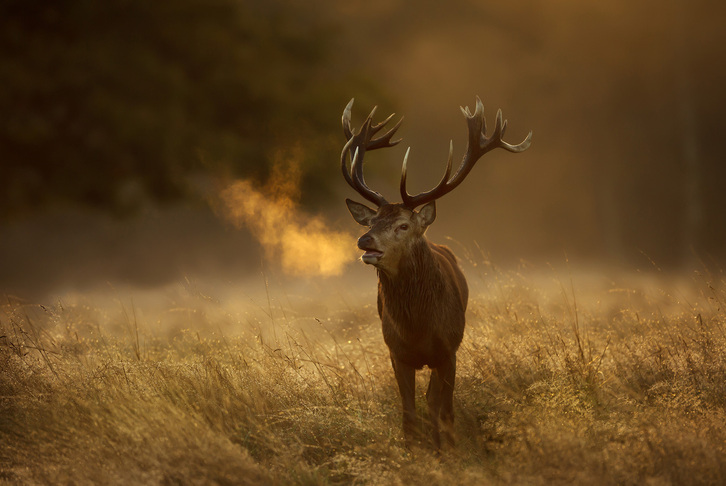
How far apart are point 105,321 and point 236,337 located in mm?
2138

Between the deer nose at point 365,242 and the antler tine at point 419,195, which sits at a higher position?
the antler tine at point 419,195

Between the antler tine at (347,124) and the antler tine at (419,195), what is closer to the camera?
the antler tine at (419,195)

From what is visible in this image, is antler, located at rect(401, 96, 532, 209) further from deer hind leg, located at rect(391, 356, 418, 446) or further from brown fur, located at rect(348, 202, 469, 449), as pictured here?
deer hind leg, located at rect(391, 356, 418, 446)

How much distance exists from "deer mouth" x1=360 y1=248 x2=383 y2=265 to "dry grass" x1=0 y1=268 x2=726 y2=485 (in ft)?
3.94

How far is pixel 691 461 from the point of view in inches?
134

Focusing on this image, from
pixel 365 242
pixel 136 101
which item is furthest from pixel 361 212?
pixel 136 101

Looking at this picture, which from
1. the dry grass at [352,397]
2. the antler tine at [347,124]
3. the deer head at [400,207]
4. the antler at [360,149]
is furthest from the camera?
the antler tine at [347,124]

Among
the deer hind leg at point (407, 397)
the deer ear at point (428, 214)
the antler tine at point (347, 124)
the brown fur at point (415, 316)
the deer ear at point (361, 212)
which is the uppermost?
the antler tine at point (347, 124)

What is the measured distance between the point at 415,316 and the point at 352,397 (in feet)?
3.44

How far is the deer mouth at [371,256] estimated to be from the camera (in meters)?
4.57

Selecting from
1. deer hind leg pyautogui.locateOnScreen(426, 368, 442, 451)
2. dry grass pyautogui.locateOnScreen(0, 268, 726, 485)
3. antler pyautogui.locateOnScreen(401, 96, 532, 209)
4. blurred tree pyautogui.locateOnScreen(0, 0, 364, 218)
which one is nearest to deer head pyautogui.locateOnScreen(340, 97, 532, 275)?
antler pyautogui.locateOnScreen(401, 96, 532, 209)

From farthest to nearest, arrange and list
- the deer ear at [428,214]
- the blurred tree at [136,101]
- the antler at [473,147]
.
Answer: the blurred tree at [136,101]
the antler at [473,147]
the deer ear at [428,214]

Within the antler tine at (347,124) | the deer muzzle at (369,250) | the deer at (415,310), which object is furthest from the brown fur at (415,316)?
the antler tine at (347,124)

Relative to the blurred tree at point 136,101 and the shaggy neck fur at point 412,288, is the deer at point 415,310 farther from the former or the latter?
the blurred tree at point 136,101
